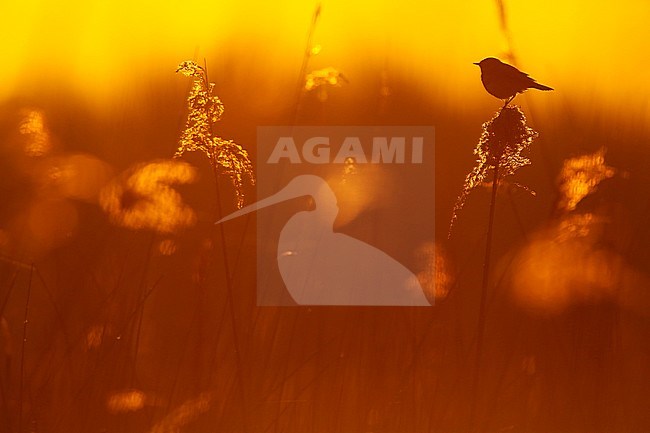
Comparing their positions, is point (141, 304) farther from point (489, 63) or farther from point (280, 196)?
point (489, 63)

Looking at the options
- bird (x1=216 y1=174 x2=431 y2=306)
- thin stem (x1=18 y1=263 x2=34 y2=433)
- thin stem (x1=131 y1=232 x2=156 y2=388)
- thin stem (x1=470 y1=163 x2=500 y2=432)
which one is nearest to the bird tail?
thin stem (x1=470 y1=163 x2=500 y2=432)

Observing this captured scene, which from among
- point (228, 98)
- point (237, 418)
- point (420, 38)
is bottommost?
point (237, 418)

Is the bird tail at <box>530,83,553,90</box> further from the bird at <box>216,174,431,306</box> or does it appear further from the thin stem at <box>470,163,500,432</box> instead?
the bird at <box>216,174,431,306</box>

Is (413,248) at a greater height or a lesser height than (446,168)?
lesser

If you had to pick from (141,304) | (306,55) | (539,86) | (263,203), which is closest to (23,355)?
(141,304)

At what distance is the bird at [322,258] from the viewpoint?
74.6 inches

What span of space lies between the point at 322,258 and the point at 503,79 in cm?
70

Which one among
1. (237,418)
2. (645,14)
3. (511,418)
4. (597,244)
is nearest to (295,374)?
(237,418)

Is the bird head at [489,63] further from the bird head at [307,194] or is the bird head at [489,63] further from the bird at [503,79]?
the bird head at [307,194]

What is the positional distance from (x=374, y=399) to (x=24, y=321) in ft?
3.30

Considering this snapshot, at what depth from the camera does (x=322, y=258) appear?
1899mm

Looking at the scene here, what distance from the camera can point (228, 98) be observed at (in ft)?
6.28

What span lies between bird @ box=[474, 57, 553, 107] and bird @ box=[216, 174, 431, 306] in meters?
0.53

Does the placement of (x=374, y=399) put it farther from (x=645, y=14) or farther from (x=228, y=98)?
(x=645, y=14)
